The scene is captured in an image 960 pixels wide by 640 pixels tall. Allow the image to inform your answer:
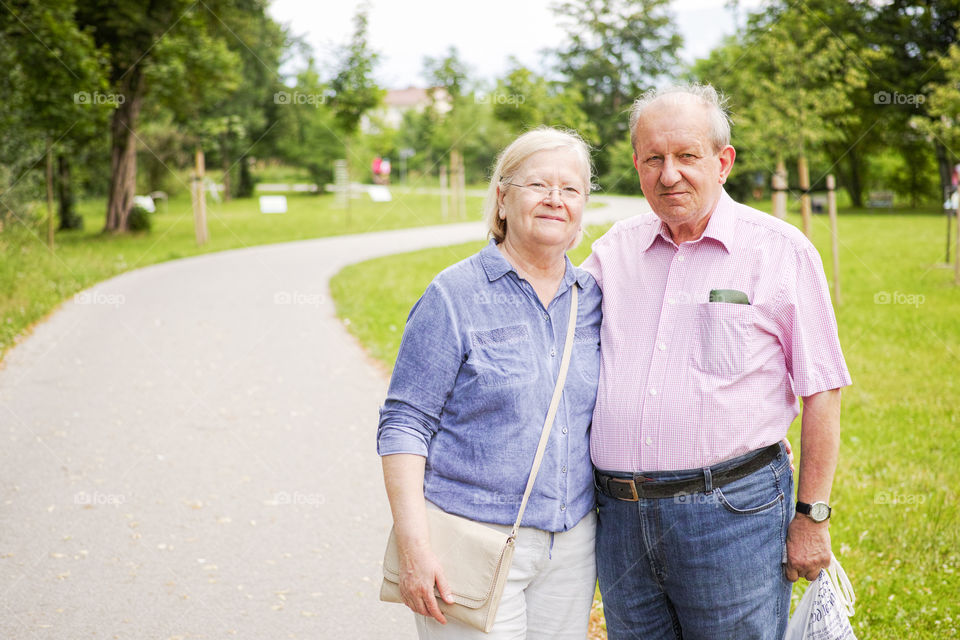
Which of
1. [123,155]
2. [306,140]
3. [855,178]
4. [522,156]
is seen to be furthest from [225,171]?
[522,156]

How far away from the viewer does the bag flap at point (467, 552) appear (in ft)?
7.41

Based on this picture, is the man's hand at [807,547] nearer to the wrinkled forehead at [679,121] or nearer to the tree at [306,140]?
the wrinkled forehead at [679,121]

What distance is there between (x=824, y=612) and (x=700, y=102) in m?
1.51

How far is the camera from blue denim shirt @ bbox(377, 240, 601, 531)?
229cm

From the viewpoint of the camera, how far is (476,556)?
228 cm

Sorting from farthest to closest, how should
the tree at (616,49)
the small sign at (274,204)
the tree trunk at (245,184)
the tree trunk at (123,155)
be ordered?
the tree trunk at (245,184), the tree at (616,49), the small sign at (274,204), the tree trunk at (123,155)

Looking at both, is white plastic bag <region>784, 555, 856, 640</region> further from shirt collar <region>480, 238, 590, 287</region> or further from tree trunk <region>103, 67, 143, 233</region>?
tree trunk <region>103, 67, 143, 233</region>

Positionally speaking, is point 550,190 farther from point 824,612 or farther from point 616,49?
point 616,49

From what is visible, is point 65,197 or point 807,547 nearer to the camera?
point 807,547

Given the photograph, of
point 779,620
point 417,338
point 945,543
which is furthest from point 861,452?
point 417,338

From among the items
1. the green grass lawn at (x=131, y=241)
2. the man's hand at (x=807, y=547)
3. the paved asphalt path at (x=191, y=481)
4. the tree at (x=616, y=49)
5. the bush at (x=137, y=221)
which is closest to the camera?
the man's hand at (x=807, y=547)

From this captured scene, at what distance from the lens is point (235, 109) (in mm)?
46688

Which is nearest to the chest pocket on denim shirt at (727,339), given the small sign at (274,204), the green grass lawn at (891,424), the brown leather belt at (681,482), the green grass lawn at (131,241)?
the brown leather belt at (681,482)

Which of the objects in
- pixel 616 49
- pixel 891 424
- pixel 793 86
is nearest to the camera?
pixel 891 424
